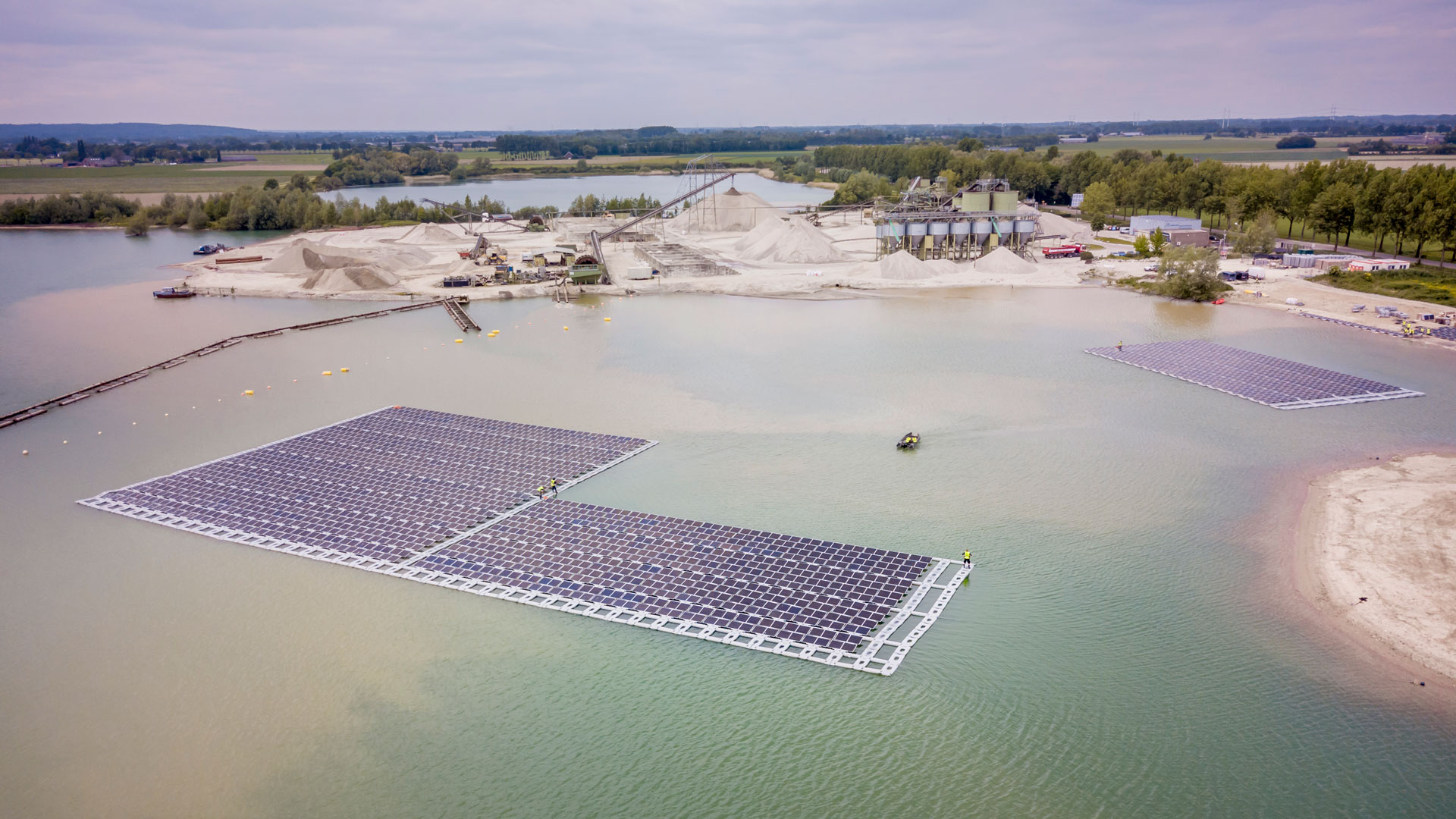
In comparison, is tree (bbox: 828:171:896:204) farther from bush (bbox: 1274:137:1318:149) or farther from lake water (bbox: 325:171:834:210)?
bush (bbox: 1274:137:1318:149)

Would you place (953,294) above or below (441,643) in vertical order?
above

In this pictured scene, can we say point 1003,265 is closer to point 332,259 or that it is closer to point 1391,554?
point 1391,554

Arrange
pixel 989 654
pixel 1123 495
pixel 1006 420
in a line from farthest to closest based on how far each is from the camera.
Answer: pixel 1006 420 → pixel 1123 495 → pixel 989 654

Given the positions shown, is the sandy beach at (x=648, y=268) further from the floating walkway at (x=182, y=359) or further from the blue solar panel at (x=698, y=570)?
the blue solar panel at (x=698, y=570)

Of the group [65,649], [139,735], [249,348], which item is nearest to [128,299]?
[249,348]

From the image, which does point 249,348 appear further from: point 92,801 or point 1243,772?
point 1243,772

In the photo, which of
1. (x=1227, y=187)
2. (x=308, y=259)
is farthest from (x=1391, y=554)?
(x=308, y=259)
